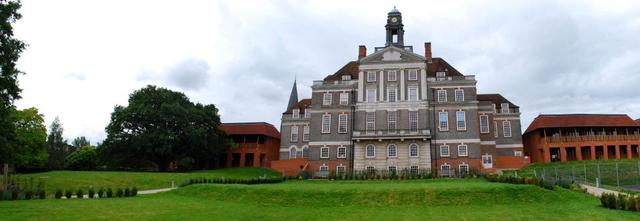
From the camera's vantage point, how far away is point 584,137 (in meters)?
52.5

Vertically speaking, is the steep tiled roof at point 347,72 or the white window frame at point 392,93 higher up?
the steep tiled roof at point 347,72

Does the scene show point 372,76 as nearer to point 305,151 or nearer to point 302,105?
point 305,151

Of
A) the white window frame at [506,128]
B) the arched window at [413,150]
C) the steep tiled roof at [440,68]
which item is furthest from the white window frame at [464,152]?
the white window frame at [506,128]

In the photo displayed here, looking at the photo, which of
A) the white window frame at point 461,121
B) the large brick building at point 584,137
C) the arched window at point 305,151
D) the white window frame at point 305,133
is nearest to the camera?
the white window frame at point 461,121

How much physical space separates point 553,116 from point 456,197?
39091 mm

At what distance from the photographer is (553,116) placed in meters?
54.9

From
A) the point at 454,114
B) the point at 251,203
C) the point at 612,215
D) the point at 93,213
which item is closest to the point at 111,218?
the point at 93,213

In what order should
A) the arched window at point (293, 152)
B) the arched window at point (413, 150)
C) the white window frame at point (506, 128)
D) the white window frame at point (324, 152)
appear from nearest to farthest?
1. the arched window at point (413, 150)
2. the white window frame at point (324, 152)
3. the white window frame at point (506, 128)
4. the arched window at point (293, 152)

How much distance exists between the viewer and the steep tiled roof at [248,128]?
63.2 m

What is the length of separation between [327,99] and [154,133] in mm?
18374

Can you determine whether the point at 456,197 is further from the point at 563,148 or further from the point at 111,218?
the point at 563,148

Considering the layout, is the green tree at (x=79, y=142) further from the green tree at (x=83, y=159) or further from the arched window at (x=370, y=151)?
the arched window at (x=370, y=151)

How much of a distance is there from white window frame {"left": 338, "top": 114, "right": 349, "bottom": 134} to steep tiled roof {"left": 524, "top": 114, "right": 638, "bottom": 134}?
2190 cm

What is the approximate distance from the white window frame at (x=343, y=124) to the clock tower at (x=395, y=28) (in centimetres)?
924
